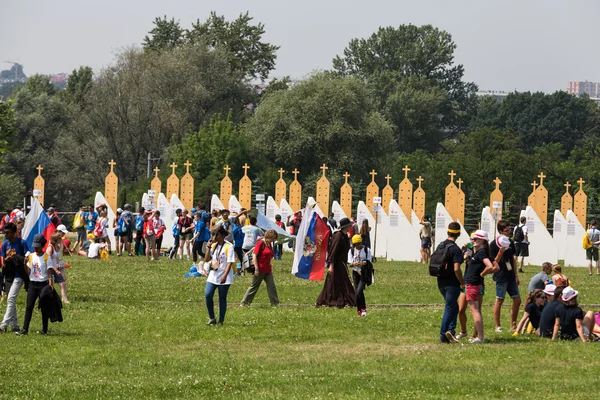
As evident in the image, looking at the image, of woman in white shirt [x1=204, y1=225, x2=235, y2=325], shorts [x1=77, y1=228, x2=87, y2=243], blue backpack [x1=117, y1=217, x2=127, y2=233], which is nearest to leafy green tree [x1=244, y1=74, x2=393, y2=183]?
shorts [x1=77, y1=228, x2=87, y2=243]

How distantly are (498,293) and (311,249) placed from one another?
11.0 m

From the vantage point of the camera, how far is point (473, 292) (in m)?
18.1

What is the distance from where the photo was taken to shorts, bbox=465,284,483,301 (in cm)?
1803

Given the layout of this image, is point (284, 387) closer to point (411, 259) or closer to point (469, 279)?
point (469, 279)

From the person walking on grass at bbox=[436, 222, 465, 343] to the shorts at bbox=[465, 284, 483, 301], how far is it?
13cm

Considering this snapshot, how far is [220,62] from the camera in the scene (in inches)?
3472

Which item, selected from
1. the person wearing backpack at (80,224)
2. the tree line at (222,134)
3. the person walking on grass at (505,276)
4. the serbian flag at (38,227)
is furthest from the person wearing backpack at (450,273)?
the tree line at (222,134)

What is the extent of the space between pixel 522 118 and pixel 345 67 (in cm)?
1800

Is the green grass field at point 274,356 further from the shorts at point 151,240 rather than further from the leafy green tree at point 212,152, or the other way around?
the leafy green tree at point 212,152

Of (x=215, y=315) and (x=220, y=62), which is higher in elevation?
(x=220, y=62)

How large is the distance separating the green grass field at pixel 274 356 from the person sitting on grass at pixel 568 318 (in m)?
0.42

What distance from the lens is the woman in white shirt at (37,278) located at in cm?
1903

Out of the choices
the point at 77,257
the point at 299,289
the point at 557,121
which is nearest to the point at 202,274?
the point at 299,289

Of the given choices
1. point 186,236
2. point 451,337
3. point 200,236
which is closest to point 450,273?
point 451,337
